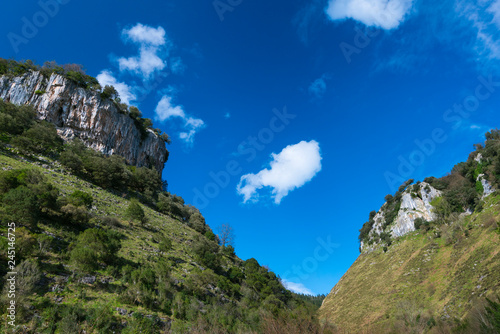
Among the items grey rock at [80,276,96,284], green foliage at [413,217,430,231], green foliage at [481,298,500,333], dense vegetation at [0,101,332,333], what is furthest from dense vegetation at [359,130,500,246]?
grey rock at [80,276,96,284]

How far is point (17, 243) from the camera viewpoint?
11.4 meters

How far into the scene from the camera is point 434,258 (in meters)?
40.8

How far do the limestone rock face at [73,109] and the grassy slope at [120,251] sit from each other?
19693 millimetres

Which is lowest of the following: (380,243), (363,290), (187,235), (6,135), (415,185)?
(363,290)

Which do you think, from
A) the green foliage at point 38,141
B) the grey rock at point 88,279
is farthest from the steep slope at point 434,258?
the green foliage at point 38,141

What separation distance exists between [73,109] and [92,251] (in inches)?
1888

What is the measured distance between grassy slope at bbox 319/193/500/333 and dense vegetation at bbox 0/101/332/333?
502 inches

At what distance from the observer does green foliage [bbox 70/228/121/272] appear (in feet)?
43.9

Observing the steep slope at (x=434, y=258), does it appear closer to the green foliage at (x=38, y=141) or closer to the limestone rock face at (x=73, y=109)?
the green foliage at (x=38, y=141)

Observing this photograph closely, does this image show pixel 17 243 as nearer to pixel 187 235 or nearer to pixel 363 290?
pixel 187 235

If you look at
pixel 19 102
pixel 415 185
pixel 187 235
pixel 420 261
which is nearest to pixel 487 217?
pixel 420 261

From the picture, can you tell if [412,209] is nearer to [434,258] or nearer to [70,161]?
[434,258]

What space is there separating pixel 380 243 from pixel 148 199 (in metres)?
62.8

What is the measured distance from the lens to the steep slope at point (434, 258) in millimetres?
26630
